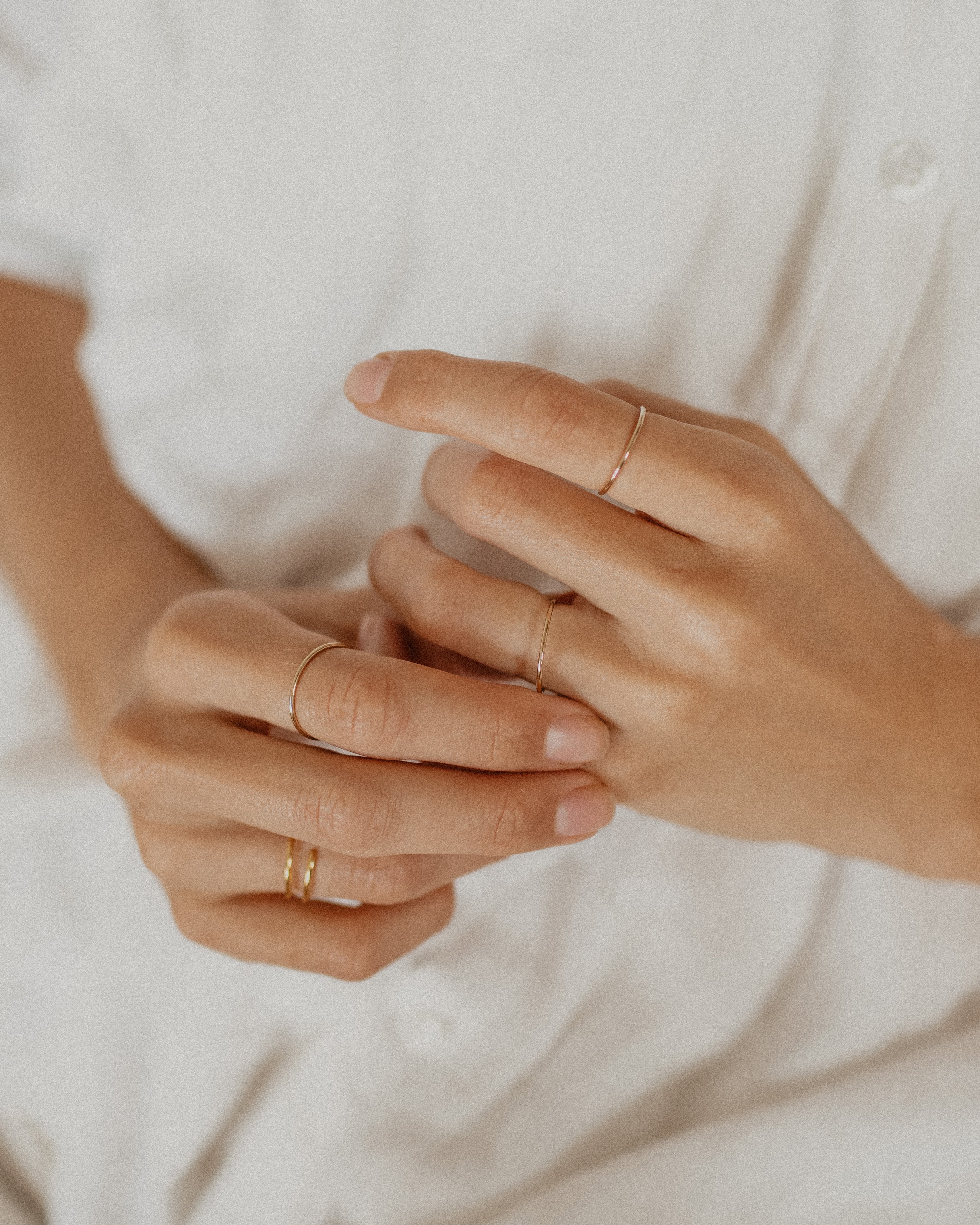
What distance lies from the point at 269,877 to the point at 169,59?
1.99 ft

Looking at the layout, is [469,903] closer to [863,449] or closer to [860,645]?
[860,645]

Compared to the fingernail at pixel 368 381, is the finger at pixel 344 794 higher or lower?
lower

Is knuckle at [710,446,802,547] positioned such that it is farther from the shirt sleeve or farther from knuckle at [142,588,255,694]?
the shirt sleeve

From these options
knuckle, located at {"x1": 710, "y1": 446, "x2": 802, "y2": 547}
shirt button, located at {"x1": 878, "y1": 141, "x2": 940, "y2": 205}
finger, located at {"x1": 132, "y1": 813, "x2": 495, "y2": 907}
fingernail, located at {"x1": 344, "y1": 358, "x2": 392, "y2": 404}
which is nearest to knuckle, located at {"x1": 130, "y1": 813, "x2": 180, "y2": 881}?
finger, located at {"x1": 132, "y1": 813, "x2": 495, "y2": 907}

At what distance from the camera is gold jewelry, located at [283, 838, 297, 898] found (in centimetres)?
66

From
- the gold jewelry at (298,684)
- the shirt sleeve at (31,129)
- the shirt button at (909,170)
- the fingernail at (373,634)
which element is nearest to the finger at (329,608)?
the fingernail at (373,634)

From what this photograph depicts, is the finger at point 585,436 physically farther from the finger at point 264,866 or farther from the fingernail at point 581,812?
the finger at point 264,866

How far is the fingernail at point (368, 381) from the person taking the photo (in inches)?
23.4

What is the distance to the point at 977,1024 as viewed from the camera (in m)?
0.81

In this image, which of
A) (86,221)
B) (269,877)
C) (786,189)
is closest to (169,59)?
(86,221)

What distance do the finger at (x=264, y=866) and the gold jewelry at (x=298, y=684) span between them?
0.36ft

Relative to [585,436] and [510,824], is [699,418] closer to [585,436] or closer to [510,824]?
[585,436]

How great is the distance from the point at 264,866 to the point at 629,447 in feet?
1.26

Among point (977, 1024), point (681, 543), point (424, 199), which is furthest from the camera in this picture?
point (977, 1024)
